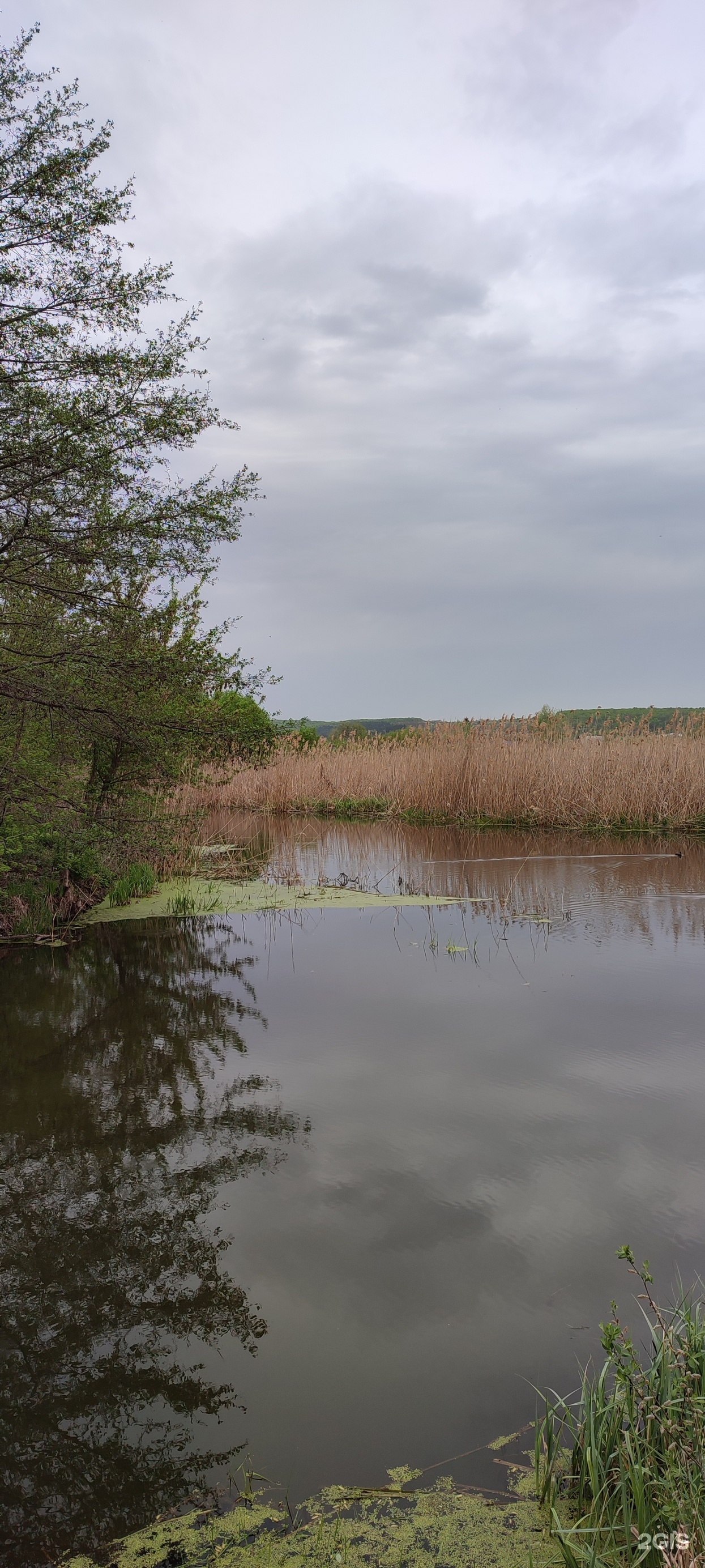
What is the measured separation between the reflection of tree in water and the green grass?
720mm

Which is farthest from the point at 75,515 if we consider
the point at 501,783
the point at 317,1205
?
the point at 501,783

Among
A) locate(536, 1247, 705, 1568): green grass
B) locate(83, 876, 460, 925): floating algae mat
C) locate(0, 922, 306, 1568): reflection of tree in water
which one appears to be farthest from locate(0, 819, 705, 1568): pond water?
locate(83, 876, 460, 925): floating algae mat

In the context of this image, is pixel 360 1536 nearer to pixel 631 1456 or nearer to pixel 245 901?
pixel 631 1456

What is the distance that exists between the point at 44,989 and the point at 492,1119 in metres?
3.16

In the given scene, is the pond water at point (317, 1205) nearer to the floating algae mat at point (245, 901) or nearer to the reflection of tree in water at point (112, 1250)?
the reflection of tree in water at point (112, 1250)

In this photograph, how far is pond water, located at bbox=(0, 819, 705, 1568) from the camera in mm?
1889

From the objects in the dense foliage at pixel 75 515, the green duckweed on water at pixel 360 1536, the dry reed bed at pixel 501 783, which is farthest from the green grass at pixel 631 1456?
the dry reed bed at pixel 501 783

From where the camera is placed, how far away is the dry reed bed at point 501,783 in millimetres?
12734

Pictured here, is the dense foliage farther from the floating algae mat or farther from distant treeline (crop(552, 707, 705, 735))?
distant treeline (crop(552, 707, 705, 735))

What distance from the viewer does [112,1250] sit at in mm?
2543

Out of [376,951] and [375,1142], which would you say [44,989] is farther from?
[375,1142]

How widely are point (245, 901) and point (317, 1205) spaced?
18.0ft

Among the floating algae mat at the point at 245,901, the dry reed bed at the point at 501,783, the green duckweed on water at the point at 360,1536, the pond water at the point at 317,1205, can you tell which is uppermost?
the dry reed bed at the point at 501,783

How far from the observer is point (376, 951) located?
6293 mm
